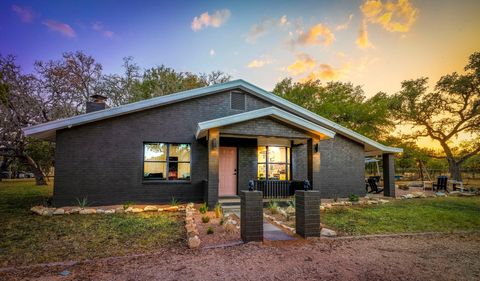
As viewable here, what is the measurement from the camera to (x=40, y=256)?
14.5 feet

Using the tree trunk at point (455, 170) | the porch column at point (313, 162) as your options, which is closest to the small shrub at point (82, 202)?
the porch column at point (313, 162)

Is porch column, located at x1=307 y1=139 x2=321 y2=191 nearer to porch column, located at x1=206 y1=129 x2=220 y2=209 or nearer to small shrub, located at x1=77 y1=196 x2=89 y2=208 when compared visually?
porch column, located at x1=206 y1=129 x2=220 y2=209

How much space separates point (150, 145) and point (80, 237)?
497 centimetres

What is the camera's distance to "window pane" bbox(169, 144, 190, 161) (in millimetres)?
10344

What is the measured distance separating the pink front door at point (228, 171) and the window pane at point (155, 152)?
2466 mm

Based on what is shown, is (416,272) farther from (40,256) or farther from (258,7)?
(258,7)

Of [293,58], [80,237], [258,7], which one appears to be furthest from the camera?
[293,58]

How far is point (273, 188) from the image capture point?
1016cm

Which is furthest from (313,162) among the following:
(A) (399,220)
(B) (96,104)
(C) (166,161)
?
(B) (96,104)

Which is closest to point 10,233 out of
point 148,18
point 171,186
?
point 171,186

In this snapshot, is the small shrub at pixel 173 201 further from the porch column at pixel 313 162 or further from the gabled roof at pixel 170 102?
the porch column at pixel 313 162

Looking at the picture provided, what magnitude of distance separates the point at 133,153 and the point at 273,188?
5888 mm

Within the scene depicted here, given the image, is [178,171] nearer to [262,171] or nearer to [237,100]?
[262,171]

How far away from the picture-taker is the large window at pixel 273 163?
11.5 meters
